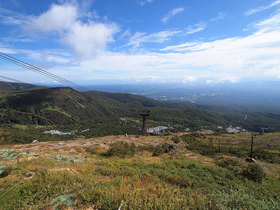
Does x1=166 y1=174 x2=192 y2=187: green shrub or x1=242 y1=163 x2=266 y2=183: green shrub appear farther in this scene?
x1=242 y1=163 x2=266 y2=183: green shrub

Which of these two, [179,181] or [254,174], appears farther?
[254,174]

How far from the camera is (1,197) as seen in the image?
5043 mm

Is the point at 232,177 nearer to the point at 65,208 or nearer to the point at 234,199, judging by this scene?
the point at 234,199

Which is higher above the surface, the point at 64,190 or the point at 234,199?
the point at 64,190

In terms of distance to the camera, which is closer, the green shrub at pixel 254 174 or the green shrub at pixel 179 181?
the green shrub at pixel 179 181

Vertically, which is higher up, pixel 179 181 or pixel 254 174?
pixel 179 181

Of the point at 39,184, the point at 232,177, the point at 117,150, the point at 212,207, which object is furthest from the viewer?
the point at 117,150

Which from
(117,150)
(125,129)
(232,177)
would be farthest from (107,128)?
(232,177)

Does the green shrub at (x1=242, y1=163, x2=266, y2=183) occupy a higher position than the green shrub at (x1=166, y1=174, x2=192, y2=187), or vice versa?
the green shrub at (x1=166, y1=174, x2=192, y2=187)

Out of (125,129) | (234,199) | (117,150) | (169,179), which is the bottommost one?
(125,129)

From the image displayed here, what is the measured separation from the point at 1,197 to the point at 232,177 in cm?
1724

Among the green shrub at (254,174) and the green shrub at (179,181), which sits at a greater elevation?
the green shrub at (179,181)

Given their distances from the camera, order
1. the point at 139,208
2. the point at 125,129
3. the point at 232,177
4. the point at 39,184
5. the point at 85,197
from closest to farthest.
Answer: the point at 139,208, the point at 85,197, the point at 39,184, the point at 232,177, the point at 125,129

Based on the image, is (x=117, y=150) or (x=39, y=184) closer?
(x=39, y=184)
